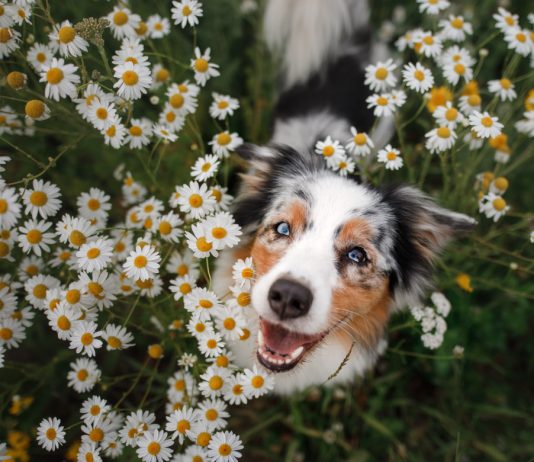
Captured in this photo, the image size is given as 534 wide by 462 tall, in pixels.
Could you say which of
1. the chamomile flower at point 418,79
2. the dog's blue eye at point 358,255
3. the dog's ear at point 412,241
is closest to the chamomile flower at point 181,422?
the dog's blue eye at point 358,255

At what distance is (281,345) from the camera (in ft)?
6.35

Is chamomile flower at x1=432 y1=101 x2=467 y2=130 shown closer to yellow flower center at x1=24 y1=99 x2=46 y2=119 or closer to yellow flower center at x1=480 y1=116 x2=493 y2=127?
yellow flower center at x1=480 y1=116 x2=493 y2=127

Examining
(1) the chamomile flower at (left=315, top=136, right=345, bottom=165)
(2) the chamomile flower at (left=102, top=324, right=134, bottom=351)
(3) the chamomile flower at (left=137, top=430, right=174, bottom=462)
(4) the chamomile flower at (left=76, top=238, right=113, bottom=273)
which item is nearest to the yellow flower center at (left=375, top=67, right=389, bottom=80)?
(1) the chamomile flower at (left=315, top=136, right=345, bottom=165)

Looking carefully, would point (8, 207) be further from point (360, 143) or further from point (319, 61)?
point (319, 61)

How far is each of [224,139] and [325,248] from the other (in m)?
0.71

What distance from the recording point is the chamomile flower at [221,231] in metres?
1.72

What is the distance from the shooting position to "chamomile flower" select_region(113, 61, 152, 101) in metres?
1.74

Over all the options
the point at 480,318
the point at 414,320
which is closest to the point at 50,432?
the point at 414,320

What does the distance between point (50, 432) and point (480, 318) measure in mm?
2378

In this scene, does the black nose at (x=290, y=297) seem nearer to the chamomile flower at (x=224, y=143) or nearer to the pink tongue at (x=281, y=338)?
the pink tongue at (x=281, y=338)

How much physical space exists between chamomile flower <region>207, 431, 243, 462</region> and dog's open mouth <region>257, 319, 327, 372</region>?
338 millimetres

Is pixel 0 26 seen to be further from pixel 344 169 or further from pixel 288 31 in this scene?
pixel 288 31

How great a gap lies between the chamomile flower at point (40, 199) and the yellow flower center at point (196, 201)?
21.4 inches

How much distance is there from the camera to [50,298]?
176 cm
